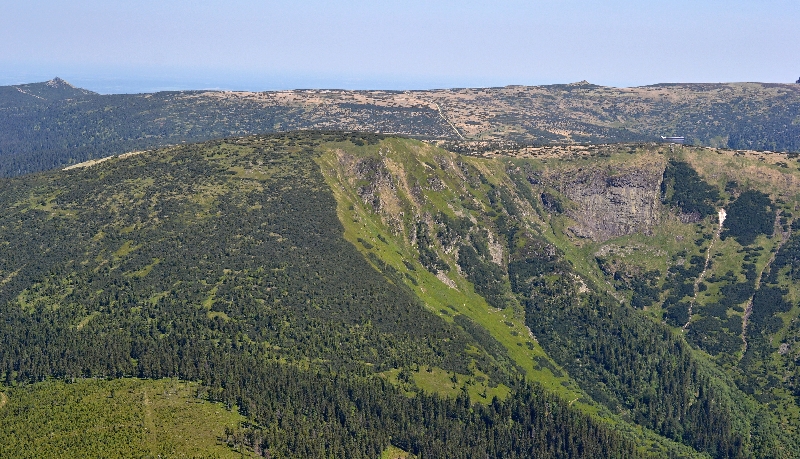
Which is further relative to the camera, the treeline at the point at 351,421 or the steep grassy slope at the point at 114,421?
the treeline at the point at 351,421

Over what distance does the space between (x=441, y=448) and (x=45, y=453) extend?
92.3 meters

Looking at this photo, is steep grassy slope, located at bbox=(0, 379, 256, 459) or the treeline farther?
the treeline

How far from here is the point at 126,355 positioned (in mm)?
174750

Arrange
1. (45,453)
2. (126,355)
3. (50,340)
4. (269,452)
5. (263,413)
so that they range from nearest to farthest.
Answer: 1. (45,453)
2. (269,452)
3. (263,413)
4. (126,355)
5. (50,340)

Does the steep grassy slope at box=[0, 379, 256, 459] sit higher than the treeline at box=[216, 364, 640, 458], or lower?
higher

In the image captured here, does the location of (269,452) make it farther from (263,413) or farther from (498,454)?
(498,454)

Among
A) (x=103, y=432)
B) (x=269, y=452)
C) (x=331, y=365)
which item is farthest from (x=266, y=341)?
(x=103, y=432)

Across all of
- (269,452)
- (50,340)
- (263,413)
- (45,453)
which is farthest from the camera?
(50,340)

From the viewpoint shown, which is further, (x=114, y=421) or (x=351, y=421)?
(x=351, y=421)

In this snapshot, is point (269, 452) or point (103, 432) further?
point (269, 452)

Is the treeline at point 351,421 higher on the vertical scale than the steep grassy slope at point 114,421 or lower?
lower

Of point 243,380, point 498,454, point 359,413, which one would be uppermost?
point 243,380

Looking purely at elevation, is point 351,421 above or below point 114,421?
below

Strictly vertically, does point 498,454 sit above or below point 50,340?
below
